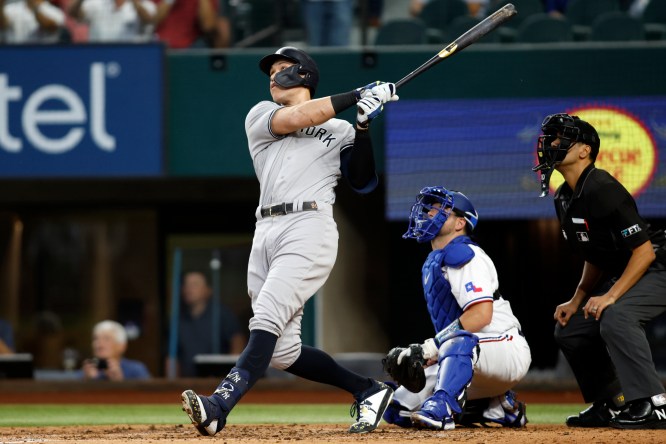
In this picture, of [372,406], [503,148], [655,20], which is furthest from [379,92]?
[655,20]

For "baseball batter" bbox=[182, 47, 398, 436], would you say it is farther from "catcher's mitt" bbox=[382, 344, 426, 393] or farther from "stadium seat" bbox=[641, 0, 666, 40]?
"stadium seat" bbox=[641, 0, 666, 40]

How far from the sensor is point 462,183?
9703 mm

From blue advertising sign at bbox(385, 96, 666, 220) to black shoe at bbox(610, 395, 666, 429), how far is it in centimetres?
449

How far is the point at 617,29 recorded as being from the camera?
10078 millimetres

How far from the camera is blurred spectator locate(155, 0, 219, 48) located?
1047cm

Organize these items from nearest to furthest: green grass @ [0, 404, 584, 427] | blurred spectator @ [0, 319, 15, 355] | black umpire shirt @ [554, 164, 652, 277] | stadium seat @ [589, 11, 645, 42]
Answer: black umpire shirt @ [554, 164, 652, 277] → green grass @ [0, 404, 584, 427] → stadium seat @ [589, 11, 645, 42] → blurred spectator @ [0, 319, 15, 355]

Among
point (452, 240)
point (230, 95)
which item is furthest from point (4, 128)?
point (452, 240)

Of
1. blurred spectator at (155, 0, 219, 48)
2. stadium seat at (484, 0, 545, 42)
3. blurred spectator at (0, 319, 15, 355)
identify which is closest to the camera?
stadium seat at (484, 0, 545, 42)

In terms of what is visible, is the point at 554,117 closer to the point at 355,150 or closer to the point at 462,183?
the point at 355,150

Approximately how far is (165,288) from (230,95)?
2458 millimetres

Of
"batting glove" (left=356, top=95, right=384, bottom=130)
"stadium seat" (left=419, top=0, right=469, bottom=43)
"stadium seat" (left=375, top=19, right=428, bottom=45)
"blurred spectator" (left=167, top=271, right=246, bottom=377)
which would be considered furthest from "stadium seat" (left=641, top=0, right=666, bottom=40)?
"batting glove" (left=356, top=95, right=384, bottom=130)

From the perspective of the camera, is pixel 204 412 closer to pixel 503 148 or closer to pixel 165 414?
pixel 165 414

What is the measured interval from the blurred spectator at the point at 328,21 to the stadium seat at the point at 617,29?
81.8 inches

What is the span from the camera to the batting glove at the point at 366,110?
482 centimetres
